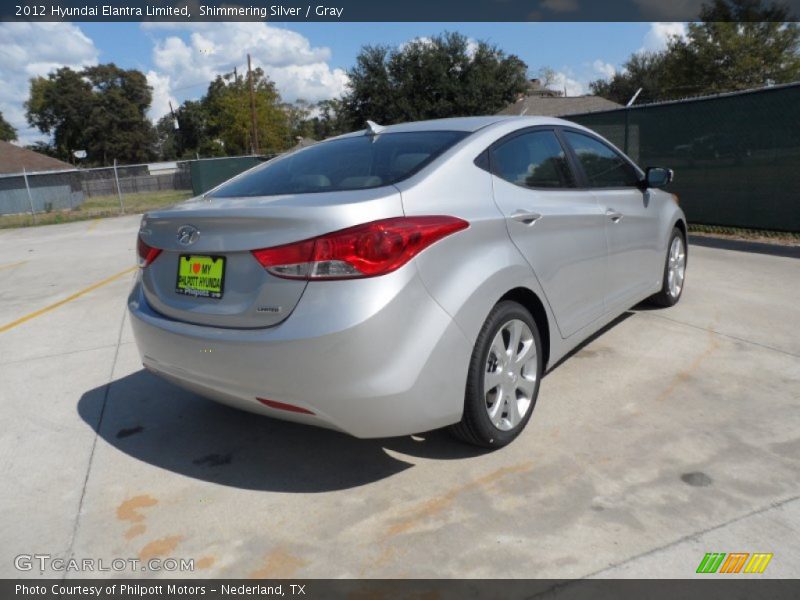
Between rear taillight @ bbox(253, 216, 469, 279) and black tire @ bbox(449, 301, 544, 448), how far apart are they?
56 cm

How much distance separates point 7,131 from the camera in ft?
277

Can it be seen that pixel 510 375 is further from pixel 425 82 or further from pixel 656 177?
pixel 425 82

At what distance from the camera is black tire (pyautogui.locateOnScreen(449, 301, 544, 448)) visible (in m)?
2.92

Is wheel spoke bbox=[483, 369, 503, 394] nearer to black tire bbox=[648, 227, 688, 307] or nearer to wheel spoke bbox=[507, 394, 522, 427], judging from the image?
wheel spoke bbox=[507, 394, 522, 427]

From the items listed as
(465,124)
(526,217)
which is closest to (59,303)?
(465,124)

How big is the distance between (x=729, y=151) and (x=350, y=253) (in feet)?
27.5

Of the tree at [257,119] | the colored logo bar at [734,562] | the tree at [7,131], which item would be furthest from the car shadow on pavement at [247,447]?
the tree at [7,131]

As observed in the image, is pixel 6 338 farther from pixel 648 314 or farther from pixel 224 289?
pixel 648 314

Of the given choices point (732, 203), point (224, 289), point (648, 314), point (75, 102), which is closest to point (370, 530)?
point (224, 289)

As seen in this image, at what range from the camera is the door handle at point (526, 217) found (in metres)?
3.27

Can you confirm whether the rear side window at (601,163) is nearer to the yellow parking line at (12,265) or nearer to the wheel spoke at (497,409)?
the wheel spoke at (497,409)

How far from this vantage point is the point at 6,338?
596cm

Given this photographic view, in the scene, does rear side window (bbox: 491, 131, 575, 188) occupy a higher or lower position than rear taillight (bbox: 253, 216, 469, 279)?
higher

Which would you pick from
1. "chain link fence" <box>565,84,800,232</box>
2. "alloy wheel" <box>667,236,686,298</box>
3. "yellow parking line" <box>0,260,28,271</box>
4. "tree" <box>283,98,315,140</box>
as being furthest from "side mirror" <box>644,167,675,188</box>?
"tree" <box>283,98,315,140</box>
